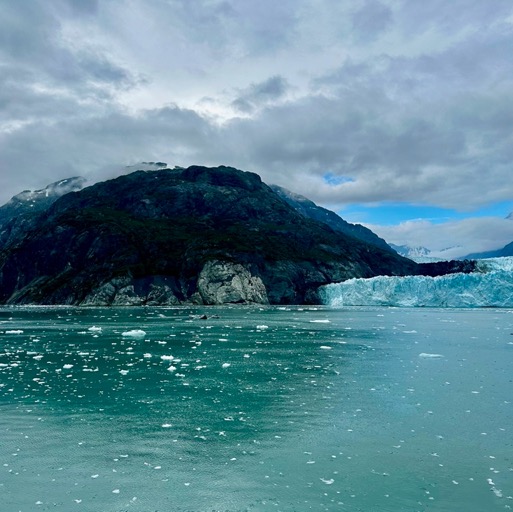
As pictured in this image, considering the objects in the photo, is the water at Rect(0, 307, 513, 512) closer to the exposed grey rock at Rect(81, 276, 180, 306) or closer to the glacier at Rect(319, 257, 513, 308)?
the glacier at Rect(319, 257, 513, 308)

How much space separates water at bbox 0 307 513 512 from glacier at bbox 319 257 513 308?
136094 mm

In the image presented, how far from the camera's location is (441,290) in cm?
17238

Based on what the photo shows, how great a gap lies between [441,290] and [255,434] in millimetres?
166135

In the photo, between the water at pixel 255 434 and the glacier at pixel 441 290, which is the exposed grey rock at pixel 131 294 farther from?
the water at pixel 255 434

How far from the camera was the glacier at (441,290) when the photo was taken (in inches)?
6442

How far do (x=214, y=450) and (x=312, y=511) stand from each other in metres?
5.51

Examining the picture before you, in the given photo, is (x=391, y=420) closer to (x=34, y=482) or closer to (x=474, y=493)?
(x=474, y=493)

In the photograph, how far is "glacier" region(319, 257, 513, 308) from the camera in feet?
537

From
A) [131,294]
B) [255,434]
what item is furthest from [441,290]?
[255,434]

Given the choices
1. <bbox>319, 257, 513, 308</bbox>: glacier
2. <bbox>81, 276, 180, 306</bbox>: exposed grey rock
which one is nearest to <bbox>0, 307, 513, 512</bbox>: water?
<bbox>319, 257, 513, 308</bbox>: glacier

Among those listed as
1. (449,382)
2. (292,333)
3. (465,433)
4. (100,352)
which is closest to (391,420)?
(465,433)

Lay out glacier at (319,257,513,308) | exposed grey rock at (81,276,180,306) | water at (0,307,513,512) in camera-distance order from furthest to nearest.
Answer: exposed grey rock at (81,276,180,306)
glacier at (319,257,513,308)
water at (0,307,513,512)

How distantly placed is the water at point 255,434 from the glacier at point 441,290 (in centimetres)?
13609

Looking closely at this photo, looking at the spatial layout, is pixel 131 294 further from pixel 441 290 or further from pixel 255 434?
pixel 255 434
